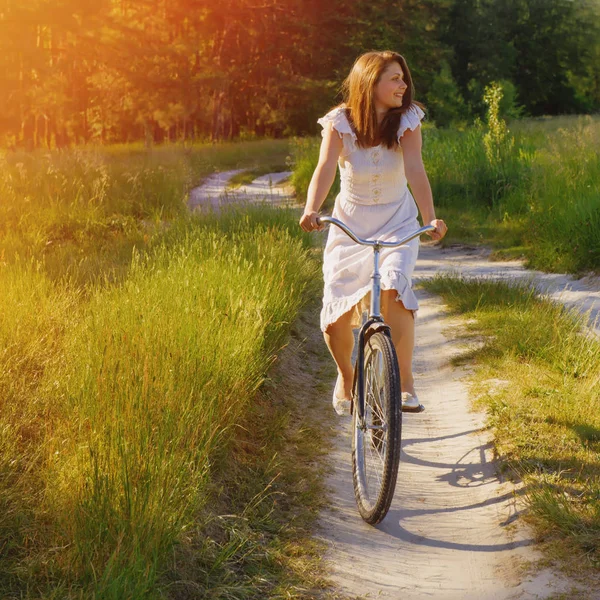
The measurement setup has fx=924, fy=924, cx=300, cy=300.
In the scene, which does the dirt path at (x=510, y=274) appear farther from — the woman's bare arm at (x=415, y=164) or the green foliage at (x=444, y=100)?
the green foliage at (x=444, y=100)

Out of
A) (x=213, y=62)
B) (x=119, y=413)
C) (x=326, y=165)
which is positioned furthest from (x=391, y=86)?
(x=213, y=62)

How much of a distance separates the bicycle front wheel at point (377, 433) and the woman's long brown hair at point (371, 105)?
1.05 meters

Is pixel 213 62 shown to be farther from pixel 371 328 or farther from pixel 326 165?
pixel 371 328

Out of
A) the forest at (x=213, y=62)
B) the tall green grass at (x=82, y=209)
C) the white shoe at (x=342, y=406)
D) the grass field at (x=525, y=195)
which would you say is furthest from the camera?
the forest at (x=213, y=62)

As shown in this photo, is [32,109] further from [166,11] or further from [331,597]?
[331,597]

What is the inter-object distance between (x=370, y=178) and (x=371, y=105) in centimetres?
36

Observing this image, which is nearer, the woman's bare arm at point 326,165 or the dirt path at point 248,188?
the woman's bare arm at point 326,165

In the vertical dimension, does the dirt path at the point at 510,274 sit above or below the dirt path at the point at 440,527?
above

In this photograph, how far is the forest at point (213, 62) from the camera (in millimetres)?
34812

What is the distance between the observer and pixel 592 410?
5180 millimetres

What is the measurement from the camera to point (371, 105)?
4598 millimetres

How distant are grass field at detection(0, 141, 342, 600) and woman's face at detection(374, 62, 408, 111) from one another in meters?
1.50

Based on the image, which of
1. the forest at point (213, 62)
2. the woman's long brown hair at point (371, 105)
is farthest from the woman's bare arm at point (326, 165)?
the forest at point (213, 62)

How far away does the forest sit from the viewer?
3481 centimetres
